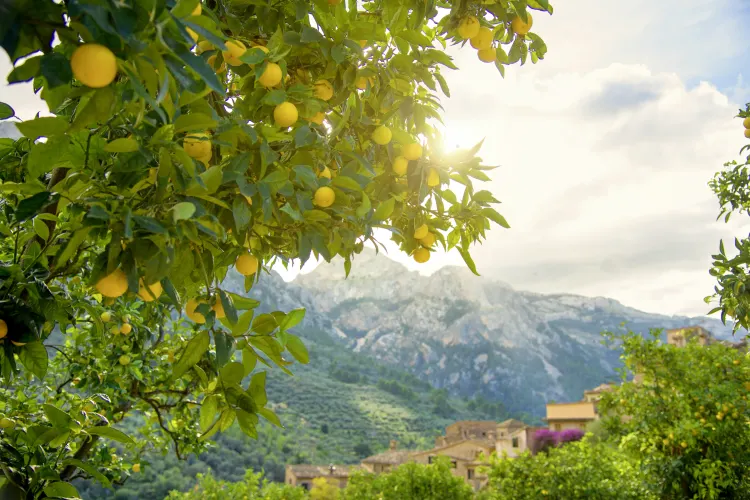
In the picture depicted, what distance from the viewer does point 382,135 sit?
4.65ft

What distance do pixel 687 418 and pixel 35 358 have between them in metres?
6.27

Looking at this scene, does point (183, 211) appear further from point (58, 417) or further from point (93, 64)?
point (58, 417)

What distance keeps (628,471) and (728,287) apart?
15.1ft

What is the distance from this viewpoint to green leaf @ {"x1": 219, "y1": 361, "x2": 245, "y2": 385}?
104 centimetres

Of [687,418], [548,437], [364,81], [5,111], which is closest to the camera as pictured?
[5,111]

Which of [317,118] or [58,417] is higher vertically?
[317,118]

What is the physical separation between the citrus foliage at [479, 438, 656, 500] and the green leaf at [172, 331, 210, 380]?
6.49m

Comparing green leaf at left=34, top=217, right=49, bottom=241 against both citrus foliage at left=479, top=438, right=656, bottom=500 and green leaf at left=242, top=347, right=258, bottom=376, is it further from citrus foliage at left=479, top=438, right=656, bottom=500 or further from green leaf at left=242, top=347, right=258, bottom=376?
citrus foliage at left=479, top=438, right=656, bottom=500

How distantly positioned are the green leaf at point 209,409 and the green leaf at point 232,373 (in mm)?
107

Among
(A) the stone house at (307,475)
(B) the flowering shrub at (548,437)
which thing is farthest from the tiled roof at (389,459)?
(B) the flowering shrub at (548,437)

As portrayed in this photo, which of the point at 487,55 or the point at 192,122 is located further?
the point at 487,55

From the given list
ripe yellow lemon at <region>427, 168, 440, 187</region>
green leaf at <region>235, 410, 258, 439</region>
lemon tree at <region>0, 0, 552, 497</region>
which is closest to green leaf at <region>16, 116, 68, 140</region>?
lemon tree at <region>0, 0, 552, 497</region>

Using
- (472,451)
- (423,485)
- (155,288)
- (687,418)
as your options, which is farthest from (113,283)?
(472,451)

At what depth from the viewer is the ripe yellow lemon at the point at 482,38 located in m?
1.47
